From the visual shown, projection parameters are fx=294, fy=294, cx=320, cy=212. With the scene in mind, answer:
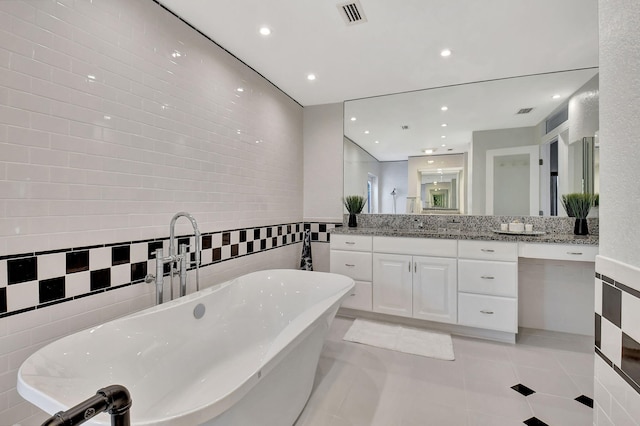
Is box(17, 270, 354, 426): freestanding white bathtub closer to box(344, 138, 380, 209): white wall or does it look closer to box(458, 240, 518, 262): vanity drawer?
box(458, 240, 518, 262): vanity drawer

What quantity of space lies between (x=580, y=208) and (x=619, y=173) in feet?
8.09

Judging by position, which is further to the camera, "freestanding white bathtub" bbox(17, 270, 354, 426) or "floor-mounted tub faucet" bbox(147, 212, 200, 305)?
"floor-mounted tub faucet" bbox(147, 212, 200, 305)

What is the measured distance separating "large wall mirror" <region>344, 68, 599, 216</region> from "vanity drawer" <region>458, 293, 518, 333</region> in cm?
93

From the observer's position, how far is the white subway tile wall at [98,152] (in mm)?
1235

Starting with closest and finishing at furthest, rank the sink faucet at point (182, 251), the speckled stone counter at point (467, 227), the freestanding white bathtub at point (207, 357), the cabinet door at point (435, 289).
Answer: the freestanding white bathtub at point (207, 357), the sink faucet at point (182, 251), the speckled stone counter at point (467, 227), the cabinet door at point (435, 289)

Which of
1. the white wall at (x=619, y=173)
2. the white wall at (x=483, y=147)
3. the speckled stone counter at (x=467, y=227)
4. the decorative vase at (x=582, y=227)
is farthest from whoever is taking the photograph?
the white wall at (x=483, y=147)

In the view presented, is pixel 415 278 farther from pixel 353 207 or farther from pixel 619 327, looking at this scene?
pixel 619 327

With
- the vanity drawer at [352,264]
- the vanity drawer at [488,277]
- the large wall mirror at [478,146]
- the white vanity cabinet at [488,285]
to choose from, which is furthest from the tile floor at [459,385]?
the large wall mirror at [478,146]

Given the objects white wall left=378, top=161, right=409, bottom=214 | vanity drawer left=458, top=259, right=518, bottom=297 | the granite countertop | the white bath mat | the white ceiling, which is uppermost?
the white ceiling

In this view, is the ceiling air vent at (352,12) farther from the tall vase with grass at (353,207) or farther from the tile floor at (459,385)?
the tile floor at (459,385)

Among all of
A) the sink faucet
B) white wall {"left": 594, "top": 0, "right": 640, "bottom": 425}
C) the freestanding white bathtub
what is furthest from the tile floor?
white wall {"left": 594, "top": 0, "right": 640, "bottom": 425}

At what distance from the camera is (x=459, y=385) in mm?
1959

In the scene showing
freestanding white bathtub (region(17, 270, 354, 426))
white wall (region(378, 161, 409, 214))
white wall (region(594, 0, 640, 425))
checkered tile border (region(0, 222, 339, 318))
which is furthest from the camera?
white wall (region(378, 161, 409, 214))

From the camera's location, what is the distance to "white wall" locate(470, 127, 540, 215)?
2939 millimetres
